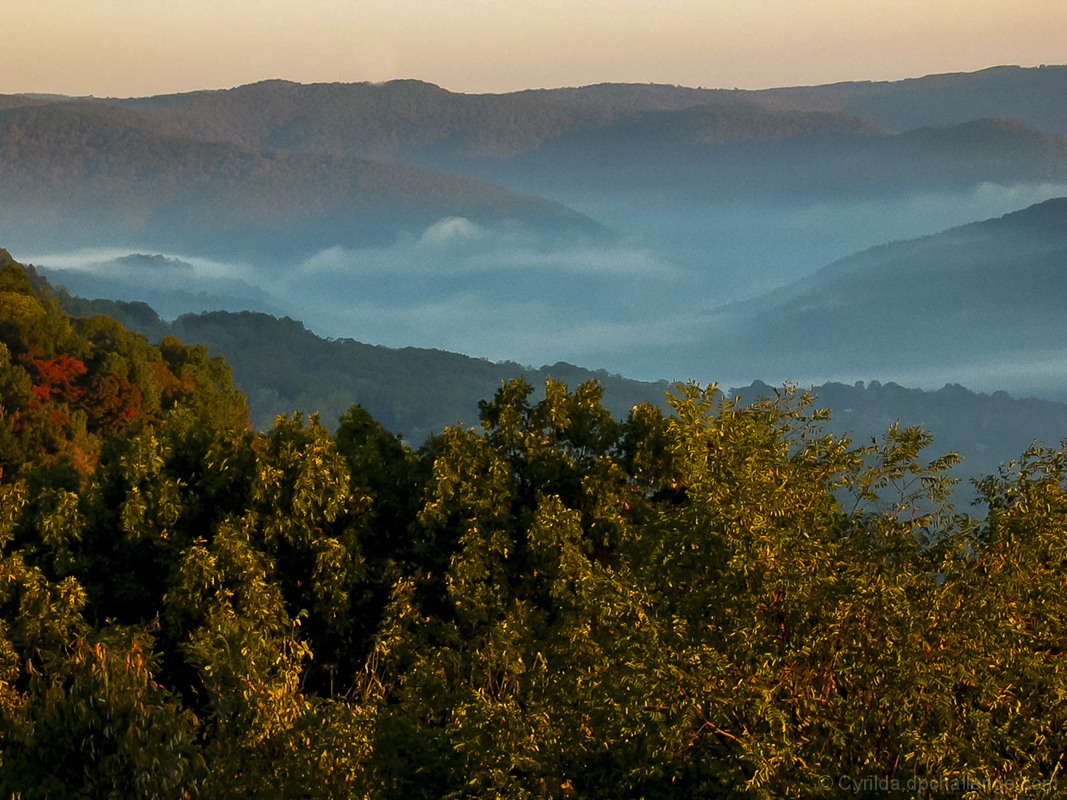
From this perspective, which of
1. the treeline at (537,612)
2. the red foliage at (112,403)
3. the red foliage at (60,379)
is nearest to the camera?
the treeline at (537,612)

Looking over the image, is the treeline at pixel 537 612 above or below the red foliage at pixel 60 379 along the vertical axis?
below

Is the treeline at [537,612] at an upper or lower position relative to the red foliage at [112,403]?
lower

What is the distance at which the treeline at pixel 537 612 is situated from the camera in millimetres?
10320

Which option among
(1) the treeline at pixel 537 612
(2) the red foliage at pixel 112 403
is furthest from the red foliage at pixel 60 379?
(1) the treeline at pixel 537 612

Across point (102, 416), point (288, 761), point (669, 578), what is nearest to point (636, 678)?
point (669, 578)

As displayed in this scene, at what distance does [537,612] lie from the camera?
19.7 metres

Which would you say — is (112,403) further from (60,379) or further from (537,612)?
(537,612)

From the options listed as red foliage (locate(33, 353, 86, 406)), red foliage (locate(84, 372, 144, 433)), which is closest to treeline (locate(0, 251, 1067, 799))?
red foliage (locate(84, 372, 144, 433))

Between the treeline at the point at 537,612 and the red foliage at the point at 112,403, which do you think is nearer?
the treeline at the point at 537,612

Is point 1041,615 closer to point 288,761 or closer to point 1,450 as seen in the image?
point 288,761

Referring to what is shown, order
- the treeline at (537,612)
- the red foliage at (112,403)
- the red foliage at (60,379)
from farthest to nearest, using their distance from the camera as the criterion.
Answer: the red foliage at (112,403), the red foliage at (60,379), the treeline at (537,612)

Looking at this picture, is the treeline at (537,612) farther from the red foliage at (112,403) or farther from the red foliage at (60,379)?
the red foliage at (60,379)

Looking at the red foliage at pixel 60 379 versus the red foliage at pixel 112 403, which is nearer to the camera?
the red foliage at pixel 60 379

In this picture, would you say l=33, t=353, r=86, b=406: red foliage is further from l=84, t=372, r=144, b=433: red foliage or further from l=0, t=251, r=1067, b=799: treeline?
l=0, t=251, r=1067, b=799: treeline
